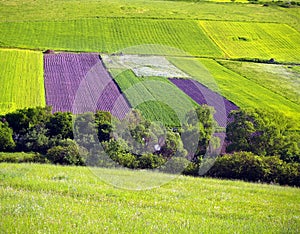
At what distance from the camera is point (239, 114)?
37344 mm

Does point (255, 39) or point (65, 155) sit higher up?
point (255, 39)

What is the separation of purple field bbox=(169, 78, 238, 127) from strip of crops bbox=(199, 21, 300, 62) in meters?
18.5

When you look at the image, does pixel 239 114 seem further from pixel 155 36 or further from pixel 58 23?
pixel 58 23

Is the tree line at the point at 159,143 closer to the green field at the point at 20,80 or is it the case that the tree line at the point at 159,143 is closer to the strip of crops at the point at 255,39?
the green field at the point at 20,80

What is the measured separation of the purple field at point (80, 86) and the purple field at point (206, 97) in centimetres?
727

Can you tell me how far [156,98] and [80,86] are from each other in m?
9.12

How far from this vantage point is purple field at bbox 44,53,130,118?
4444 cm

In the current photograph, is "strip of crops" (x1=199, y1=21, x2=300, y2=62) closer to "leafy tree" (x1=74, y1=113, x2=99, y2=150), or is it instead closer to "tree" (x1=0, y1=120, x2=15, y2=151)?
"leafy tree" (x1=74, y1=113, x2=99, y2=150)

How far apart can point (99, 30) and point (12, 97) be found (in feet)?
107

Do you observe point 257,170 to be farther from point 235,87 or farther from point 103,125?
point 235,87

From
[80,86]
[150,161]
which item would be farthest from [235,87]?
[150,161]

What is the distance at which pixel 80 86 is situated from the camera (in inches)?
2060

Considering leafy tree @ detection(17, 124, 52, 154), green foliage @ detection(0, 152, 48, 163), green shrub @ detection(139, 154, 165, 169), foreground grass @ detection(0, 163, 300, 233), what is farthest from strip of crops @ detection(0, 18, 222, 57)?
foreground grass @ detection(0, 163, 300, 233)

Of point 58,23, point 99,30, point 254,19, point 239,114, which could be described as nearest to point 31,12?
point 58,23
